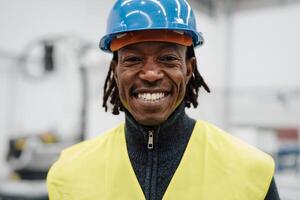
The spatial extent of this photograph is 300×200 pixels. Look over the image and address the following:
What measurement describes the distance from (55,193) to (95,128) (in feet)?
4.93

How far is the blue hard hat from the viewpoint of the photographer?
777 millimetres

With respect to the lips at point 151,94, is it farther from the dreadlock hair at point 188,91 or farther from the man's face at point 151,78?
the dreadlock hair at point 188,91

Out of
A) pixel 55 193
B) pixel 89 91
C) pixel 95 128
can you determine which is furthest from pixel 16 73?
pixel 55 193

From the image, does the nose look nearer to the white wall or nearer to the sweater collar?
the sweater collar

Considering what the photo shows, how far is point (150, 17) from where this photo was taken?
0.78 meters

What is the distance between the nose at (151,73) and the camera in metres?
0.76

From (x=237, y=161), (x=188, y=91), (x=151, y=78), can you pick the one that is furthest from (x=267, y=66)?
(x=151, y=78)

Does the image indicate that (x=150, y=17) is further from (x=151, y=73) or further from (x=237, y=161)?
(x=237, y=161)

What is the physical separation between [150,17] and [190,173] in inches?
14.3

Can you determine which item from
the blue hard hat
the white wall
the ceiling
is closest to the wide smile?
the blue hard hat

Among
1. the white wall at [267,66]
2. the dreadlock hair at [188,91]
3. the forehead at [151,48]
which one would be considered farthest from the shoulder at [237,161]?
the white wall at [267,66]

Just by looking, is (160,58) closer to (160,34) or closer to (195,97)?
(160,34)

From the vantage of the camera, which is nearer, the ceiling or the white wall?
the white wall

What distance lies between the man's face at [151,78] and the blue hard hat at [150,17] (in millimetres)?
41
